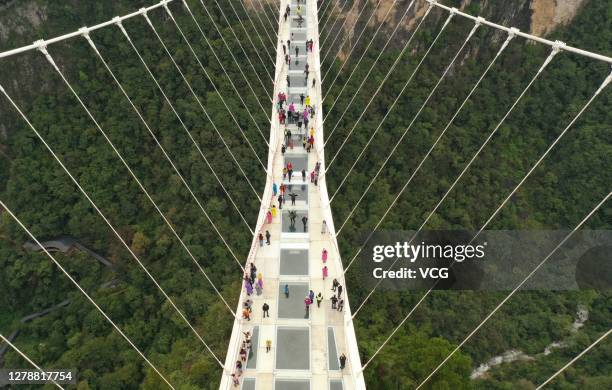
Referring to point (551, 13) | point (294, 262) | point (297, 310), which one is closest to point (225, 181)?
point (294, 262)

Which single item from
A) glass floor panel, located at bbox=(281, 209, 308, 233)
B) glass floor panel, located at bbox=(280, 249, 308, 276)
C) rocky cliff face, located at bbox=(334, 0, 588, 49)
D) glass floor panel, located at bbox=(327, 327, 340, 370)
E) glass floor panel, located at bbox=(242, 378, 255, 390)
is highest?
rocky cliff face, located at bbox=(334, 0, 588, 49)

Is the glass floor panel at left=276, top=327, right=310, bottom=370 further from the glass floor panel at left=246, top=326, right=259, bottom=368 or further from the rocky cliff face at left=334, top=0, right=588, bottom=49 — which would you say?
the rocky cliff face at left=334, top=0, right=588, bottom=49

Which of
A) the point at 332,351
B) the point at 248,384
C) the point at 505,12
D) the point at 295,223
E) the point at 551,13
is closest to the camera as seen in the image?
the point at 248,384

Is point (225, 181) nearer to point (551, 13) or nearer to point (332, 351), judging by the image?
point (332, 351)

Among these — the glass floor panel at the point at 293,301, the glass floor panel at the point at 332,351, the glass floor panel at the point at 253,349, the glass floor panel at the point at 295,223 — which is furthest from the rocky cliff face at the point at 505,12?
the glass floor panel at the point at 253,349

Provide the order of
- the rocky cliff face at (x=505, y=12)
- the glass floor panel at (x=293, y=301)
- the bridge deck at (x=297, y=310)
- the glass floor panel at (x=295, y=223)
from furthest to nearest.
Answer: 1. the rocky cliff face at (x=505, y=12)
2. the glass floor panel at (x=295, y=223)
3. the glass floor panel at (x=293, y=301)
4. the bridge deck at (x=297, y=310)

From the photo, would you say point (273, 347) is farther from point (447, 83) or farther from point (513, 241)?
point (447, 83)

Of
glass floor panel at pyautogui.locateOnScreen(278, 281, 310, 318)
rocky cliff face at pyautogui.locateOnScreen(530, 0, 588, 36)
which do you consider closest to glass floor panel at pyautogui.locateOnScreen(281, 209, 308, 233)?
glass floor panel at pyautogui.locateOnScreen(278, 281, 310, 318)

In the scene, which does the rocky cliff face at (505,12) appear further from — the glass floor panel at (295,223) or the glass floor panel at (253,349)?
the glass floor panel at (253,349)
